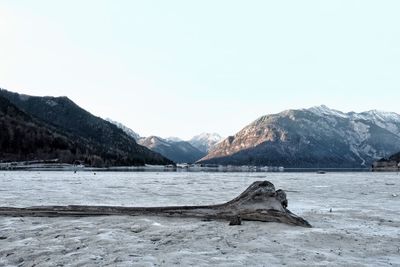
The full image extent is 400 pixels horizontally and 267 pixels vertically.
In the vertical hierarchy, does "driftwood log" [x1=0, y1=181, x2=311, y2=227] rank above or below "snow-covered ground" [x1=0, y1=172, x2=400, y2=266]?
above

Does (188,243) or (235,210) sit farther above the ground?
(235,210)

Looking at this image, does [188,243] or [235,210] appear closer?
[188,243]

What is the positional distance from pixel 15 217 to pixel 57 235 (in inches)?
269

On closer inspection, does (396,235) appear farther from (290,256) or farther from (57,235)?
(57,235)

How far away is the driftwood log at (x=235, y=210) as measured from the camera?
64.8ft

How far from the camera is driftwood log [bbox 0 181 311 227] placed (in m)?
19.8

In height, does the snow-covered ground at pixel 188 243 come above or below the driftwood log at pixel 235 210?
below

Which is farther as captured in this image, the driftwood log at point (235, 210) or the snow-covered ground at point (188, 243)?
the driftwood log at point (235, 210)

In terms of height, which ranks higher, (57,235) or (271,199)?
(271,199)

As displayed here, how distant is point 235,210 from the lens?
20.6 meters

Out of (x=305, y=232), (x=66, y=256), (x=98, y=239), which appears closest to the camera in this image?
(x=66, y=256)

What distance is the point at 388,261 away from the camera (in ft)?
40.7

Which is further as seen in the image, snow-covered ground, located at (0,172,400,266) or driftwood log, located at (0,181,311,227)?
driftwood log, located at (0,181,311,227)

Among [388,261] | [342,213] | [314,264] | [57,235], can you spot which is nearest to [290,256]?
[314,264]
